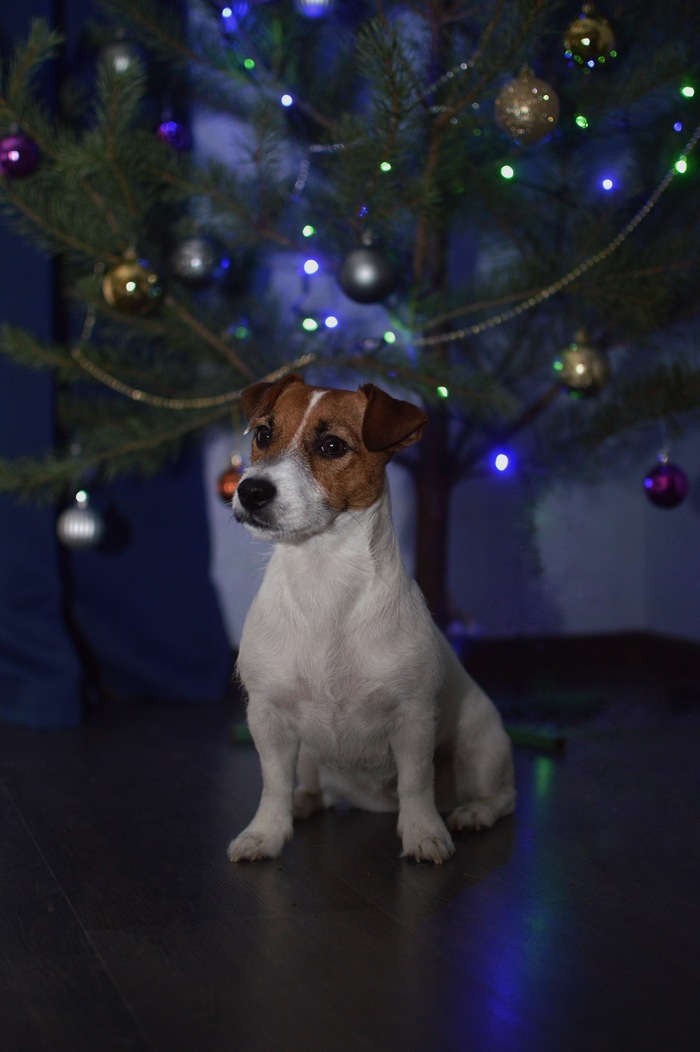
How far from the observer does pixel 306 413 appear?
5.95ft

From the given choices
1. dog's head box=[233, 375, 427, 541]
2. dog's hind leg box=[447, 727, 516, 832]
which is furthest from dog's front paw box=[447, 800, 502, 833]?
dog's head box=[233, 375, 427, 541]

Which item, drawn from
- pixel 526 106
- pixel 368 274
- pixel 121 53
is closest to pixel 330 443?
pixel 368 274

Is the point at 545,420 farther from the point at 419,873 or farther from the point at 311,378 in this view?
the point at 419,873

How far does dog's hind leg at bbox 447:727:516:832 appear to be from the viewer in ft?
6.66

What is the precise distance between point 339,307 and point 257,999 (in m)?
2.55

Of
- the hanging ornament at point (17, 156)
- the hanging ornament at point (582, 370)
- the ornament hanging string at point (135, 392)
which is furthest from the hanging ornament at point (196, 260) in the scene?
the hanging ornament at point (582, 370)

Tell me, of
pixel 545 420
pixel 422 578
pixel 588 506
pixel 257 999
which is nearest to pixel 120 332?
pixel 422 578

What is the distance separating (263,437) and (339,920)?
0.78m

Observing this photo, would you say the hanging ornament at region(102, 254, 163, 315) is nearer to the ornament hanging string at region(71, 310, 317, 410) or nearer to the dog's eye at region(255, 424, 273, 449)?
the ornament hanging string at region(71, 310, 317, 410)

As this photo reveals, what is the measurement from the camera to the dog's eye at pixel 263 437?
1833 mm

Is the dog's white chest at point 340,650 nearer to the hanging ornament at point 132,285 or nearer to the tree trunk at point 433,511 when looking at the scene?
the hanging ornament at point 132,285

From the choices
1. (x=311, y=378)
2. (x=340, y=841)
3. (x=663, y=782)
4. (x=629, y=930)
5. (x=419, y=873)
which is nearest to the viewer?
(x=629, y=930)

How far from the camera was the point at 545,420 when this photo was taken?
3484mm

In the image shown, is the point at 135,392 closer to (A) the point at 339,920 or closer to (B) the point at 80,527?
(B) the point at 80,527
